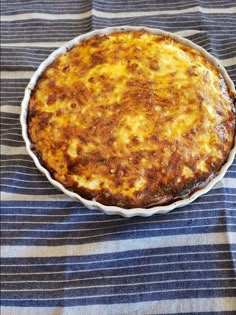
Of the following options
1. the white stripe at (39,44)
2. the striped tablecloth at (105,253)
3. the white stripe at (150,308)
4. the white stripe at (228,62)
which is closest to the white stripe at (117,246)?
the striped tablecloth at (105,253)

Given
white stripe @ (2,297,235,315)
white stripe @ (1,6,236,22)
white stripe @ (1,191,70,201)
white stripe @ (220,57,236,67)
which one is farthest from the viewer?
white stripe @ (1,6,236,22)

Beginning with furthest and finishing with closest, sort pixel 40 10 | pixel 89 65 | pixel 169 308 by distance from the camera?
pixel 40 10 → pixel 89 65 → pixel 169 308

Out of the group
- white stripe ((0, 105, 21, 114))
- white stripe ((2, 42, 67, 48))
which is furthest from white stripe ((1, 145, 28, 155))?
white stripe ((2, 42, 67, 48))

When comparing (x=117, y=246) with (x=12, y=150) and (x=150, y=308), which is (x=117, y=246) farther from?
(x=12, y=150)

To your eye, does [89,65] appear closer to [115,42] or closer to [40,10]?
[115,42]

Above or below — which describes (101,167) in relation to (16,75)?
below

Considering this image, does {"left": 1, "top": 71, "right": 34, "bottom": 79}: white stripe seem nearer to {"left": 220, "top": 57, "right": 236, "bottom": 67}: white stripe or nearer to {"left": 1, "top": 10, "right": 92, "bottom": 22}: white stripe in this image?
{"left": 1, "top": 10, "right": 92, "bottom": 22}: white stripe

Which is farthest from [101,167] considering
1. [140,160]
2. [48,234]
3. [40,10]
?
[40,10]
